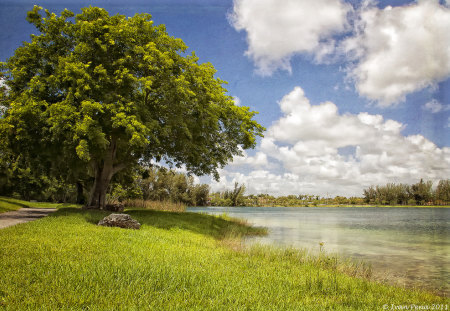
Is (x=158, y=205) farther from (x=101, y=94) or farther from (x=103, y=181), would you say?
(x=101, y=94)

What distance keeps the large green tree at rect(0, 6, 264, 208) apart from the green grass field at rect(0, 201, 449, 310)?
7607 mm

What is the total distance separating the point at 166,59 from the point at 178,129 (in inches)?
191

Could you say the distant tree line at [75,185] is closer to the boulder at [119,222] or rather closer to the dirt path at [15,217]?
the dirt path at [15,217]

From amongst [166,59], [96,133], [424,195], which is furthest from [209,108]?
[424,195]

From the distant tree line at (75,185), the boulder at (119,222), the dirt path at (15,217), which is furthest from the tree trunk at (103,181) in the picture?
the boulder at (119,222)

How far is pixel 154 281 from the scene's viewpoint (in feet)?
18.6

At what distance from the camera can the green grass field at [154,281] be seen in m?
4.60

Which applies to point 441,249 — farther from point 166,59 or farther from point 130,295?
point 166,59

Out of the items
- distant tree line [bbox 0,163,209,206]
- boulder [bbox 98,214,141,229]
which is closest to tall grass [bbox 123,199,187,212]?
distant tree line [bbox 0,163,209,206]

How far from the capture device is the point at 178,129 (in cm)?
1973

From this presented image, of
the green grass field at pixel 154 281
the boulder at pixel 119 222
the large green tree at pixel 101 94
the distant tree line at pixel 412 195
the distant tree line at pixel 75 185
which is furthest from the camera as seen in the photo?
the distant tree line at pixel 412 195

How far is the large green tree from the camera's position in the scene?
52.0 feet

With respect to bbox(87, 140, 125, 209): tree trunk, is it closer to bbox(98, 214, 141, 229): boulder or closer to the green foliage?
bbox(98, 214, 141, 229): boulder

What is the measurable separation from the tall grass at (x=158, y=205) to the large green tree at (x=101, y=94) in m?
10.3
